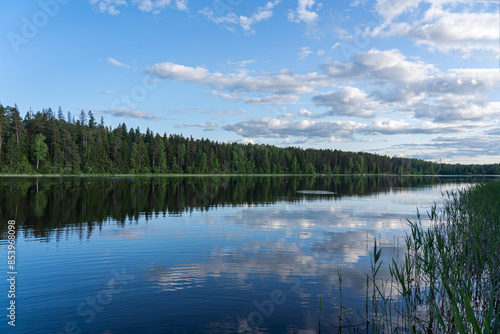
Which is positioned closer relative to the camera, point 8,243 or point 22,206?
point 8,243

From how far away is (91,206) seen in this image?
131 feet

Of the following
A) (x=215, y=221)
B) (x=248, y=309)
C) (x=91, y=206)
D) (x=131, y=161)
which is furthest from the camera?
(x=131, y=161)

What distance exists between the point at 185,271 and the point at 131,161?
16443cm

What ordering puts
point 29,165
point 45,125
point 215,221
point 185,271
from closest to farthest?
point 185,271
point 215,221
point 29,165
point 45,125

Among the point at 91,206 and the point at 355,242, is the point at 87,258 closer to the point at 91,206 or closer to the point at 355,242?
the point at 355,242

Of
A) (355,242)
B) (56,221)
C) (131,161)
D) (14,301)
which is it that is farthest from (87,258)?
(131,161)

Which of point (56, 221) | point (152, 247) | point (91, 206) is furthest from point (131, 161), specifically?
point (152, 247)

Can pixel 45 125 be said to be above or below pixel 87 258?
above

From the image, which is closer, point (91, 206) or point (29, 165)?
point (91, 206)

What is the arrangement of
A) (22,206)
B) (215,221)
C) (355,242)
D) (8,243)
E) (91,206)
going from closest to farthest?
1. (8,243)
2. (355,242)
3. (215,221)
4. (22,206)
5. (91,206)

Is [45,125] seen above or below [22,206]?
above

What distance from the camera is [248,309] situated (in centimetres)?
1173

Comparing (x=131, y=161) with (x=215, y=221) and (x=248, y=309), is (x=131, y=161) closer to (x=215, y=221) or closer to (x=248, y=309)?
(x=215, y=221)

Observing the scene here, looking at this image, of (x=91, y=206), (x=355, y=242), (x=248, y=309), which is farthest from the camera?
(x=91, y=206)
